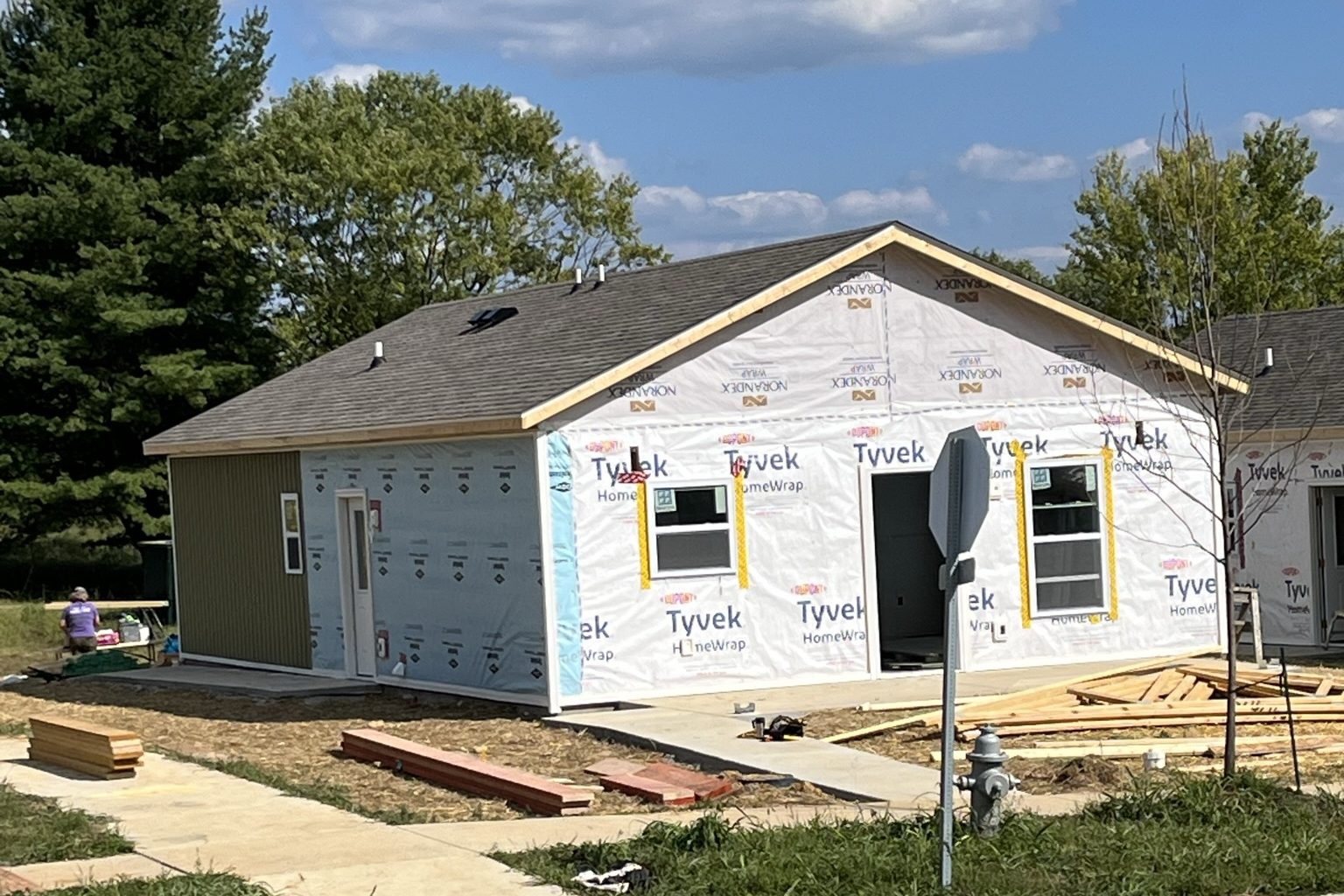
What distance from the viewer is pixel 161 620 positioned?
33406mm

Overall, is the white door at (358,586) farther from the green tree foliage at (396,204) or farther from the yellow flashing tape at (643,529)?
the green tree foliage at (396,204)

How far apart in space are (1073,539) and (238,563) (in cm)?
1111

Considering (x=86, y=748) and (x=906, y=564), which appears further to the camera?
(x=906, y=564)

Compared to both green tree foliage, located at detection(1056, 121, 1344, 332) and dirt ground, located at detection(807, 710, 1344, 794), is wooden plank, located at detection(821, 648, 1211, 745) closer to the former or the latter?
dirt ground, located at detection(807, 710, 1344, 794)

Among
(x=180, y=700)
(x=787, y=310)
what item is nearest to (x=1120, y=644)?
(x=787, y=310)

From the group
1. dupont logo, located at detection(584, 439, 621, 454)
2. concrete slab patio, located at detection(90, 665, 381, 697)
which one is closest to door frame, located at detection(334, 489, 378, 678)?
concrete slab patio, located at detection(90, 665, 381, 697)

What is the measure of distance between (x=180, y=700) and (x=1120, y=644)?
11.1 metres

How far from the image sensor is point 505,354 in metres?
22.1

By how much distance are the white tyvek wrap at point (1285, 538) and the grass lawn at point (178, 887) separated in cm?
1753

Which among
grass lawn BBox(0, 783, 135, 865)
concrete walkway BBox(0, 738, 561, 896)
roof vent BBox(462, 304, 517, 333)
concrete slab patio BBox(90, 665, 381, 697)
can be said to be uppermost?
roof vent BBox(462, 304, 517, 333)

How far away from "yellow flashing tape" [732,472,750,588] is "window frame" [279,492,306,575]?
629 cm

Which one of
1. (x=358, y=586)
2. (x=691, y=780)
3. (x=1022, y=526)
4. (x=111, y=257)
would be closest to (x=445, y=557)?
(x=358, y=586)

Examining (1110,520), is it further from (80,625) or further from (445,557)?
(80,625)

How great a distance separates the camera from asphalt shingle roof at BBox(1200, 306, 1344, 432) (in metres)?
24.7
